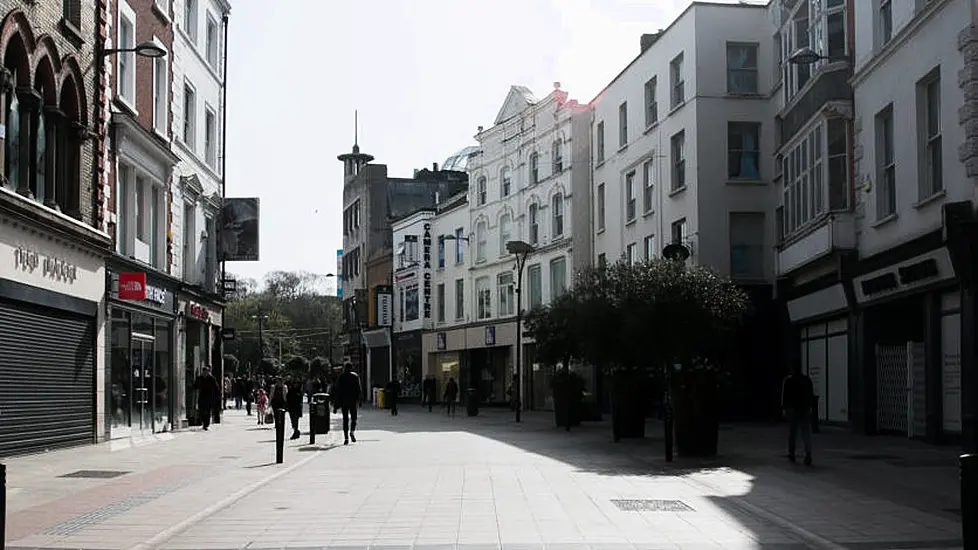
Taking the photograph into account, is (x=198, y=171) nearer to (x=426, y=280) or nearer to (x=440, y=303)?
(x=440, y=303)

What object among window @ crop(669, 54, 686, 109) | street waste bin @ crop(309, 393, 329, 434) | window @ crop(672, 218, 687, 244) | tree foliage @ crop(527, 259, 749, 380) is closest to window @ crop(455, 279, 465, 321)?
window @ crop(672, 218, 687, 244)

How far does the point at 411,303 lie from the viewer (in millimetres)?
68250

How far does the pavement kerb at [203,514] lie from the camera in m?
10.9

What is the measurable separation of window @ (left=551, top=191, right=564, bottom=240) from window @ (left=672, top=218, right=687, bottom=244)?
39.3 feet

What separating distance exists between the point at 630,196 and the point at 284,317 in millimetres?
71698

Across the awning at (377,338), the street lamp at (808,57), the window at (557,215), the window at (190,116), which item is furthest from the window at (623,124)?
the awning at (377,338)

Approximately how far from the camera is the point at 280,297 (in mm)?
112938

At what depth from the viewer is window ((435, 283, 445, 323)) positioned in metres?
64.7

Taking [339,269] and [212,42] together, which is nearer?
[212,42]

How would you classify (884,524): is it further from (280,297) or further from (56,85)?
(280,297)

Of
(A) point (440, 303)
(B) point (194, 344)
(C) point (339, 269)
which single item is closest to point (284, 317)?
(C) point (339, 269)

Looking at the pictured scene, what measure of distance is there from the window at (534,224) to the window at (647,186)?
11869mm

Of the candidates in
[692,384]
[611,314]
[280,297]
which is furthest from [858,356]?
[280,297]

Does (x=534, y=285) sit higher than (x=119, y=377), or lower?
higher
